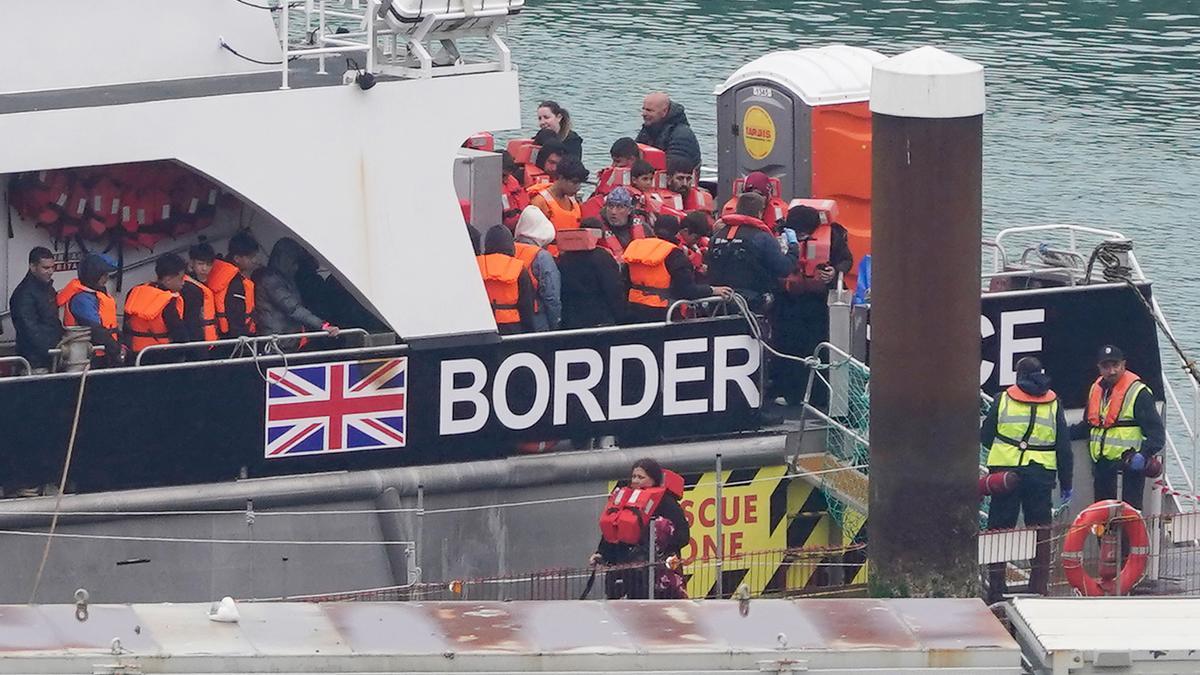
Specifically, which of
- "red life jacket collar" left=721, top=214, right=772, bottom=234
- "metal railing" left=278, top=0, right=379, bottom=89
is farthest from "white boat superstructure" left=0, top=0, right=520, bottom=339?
"red life jacket collar" left=721, top=214, right=772, bottom=234

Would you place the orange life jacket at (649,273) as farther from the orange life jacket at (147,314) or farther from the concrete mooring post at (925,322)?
the orange life jacket at (147,314)

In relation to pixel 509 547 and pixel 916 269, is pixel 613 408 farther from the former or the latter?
pixel 916 269

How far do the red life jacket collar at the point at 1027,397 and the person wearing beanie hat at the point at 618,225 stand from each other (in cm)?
194

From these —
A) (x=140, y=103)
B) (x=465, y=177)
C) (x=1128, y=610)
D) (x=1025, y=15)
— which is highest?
(x=140, y=103)

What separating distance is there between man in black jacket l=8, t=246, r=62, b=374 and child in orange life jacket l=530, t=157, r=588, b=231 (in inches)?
101

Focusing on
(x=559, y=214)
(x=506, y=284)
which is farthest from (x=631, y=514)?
(x=559, y=214)

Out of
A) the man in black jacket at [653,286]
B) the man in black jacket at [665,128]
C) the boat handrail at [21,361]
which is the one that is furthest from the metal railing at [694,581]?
the man in black jacket at [665,128]

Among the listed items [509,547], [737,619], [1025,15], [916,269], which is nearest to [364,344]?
[509,547]

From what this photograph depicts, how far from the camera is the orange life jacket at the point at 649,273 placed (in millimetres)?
10383

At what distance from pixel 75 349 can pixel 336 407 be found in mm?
1160

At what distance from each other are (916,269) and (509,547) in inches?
95.7

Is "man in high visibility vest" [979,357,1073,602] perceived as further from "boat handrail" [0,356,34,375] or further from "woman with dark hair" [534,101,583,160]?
"boat handrail" [0,356,34,375]

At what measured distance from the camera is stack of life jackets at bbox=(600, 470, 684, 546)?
9.44 meters

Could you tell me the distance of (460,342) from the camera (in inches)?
396
